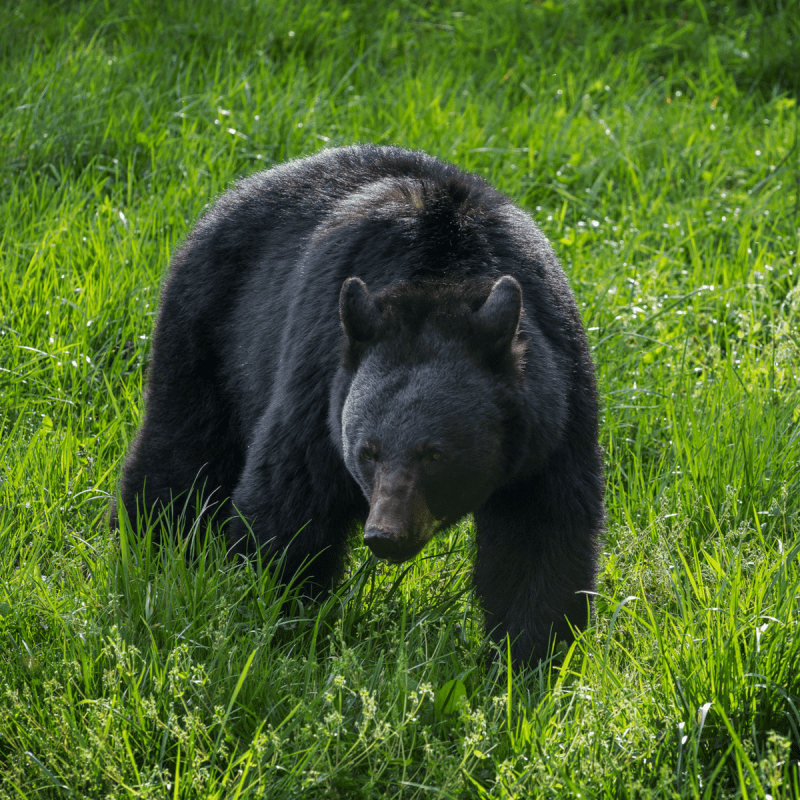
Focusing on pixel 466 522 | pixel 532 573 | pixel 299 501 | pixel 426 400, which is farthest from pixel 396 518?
pixel 466 522

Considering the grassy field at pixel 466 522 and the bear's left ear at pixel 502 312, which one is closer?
the grassy field at pixel 466 522

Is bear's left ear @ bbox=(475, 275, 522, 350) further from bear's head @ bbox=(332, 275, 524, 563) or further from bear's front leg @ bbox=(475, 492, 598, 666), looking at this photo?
bear's front leg @ bbox=(475, 492, 598, 666)

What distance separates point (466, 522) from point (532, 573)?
74 cm

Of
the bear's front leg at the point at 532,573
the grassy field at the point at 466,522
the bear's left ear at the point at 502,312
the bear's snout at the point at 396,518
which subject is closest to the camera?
the grassy field at the point at 466,522

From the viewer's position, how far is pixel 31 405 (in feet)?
14.8

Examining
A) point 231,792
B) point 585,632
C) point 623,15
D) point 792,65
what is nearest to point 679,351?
point 585,632

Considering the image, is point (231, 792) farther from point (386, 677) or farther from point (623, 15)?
point (623, 15)

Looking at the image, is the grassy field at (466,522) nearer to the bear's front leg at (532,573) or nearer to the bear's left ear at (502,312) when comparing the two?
the bear's front leg at (532,573)

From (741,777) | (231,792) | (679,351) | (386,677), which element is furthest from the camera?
(679,351)

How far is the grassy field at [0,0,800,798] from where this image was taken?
2.63 meters

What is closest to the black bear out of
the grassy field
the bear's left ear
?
the bear's left ear

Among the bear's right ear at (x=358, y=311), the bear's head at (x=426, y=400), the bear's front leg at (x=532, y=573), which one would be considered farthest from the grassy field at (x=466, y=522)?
the bear's right ear at (x=358, y=311)

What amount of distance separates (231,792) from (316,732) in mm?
318

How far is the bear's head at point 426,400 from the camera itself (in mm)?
2912
